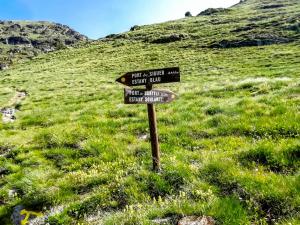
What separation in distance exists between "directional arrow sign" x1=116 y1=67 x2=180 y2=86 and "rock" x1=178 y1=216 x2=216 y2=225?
3964 millimetres

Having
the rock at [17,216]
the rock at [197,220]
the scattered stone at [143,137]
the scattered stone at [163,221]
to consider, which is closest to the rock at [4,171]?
the rock at [17,216]

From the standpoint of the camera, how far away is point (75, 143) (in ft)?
47.6

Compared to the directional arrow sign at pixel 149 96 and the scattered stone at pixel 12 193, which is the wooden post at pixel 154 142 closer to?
the directional arrow sign at pixel 149 96

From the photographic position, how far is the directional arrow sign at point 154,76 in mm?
10383

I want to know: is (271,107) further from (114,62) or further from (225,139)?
(114,62)

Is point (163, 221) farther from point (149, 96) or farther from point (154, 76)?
point (154, 76)

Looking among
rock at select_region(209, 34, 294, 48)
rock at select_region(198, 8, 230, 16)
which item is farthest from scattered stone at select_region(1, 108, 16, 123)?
rock at select_region(198, 8, 230, 16)

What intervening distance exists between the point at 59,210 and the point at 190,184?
3553 millimetres

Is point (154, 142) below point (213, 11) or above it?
below

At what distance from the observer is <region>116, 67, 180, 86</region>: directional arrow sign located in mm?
10383

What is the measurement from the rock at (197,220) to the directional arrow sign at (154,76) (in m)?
3.96

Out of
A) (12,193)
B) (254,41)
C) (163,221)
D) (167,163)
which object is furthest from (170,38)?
(163,221)

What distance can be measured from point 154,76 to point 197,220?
4372mm

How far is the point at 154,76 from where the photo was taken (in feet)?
34.4
